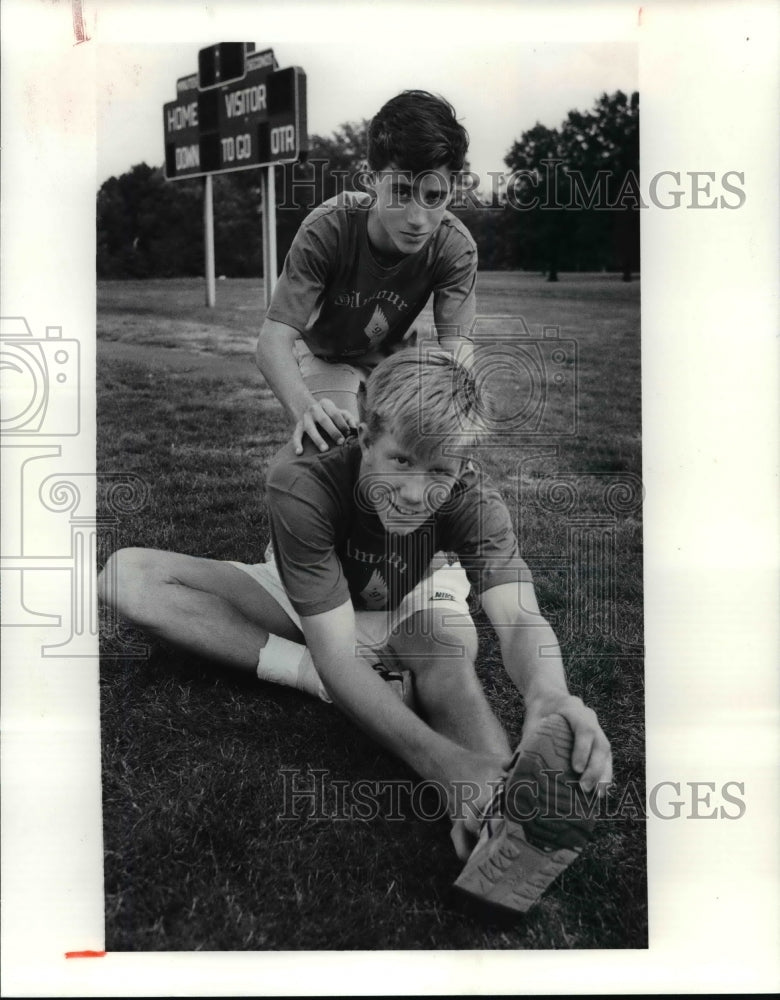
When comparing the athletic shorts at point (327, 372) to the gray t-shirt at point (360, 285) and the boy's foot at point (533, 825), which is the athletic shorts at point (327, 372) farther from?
the boy's foot at point (533, 825)

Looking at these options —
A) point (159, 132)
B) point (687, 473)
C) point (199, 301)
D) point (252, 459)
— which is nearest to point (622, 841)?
point (687, 473)

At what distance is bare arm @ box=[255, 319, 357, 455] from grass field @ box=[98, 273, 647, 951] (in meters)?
0.04

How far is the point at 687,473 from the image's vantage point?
1.15 metres

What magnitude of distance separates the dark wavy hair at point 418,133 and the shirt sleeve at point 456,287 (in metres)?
0.08

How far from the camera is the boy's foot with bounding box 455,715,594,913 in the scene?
3.11ft

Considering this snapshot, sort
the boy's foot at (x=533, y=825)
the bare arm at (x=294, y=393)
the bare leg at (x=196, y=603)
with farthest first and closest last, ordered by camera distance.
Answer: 1. the bare leg at (x=196, y=603)
2. the bare arm at (x=294, y=393)
3. the boy's foot at (x=533, y=825)

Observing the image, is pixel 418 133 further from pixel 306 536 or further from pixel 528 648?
pixel 528 648

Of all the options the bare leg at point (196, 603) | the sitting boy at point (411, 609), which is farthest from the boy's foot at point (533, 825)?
the bare leg at point (196, 603)

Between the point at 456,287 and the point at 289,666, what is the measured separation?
50 centimetres

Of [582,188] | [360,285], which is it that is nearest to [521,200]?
[582,188]

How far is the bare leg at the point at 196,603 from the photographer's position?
1.16 metres

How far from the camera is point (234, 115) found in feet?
3.82

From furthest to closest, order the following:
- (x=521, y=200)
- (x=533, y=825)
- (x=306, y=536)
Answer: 1. (x=521, y=200)
2. (x=306, y=536)
3. (x=533, y=825)

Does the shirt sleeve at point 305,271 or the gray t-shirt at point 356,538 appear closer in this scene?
the gray t-shirt at point 356,538
